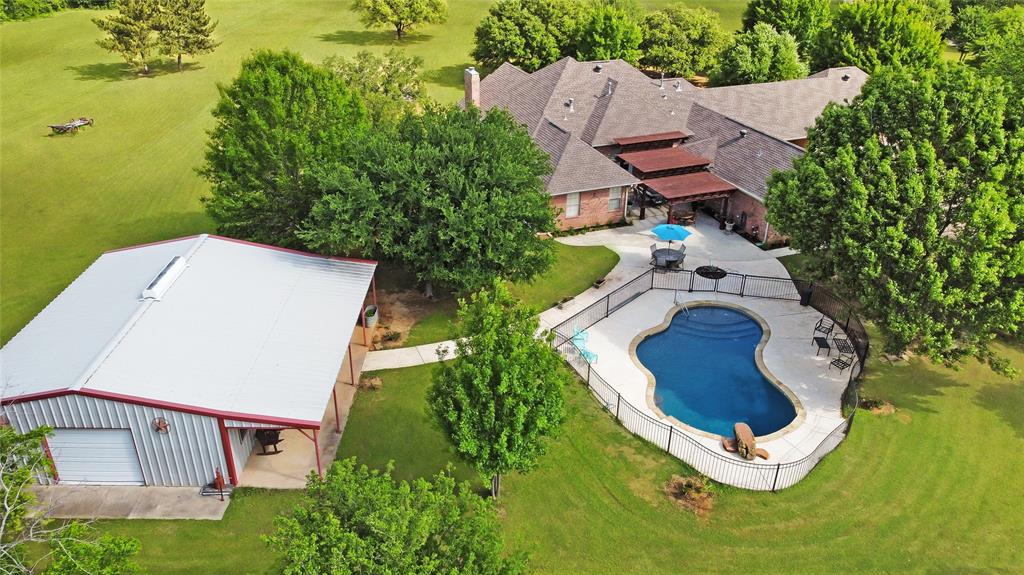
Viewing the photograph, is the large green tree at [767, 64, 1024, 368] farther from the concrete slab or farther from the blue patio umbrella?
the concrete slab

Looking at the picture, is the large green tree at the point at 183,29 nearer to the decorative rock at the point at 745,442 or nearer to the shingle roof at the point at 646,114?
the shingle roof at the point at 646,114

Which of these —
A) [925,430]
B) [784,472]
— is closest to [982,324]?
[925,430]

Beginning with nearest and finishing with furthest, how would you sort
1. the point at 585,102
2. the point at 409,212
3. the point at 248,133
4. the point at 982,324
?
the point at 982,324
the point at 409,212
the point at 248,133
the point at 585,102

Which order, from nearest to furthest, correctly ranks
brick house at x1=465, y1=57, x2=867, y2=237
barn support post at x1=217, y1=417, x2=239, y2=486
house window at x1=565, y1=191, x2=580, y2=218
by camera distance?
1. barn support post at x1=217, y1=417, x2=239, y2=486
2. brick house at x1=465, y1=57, x2=867, y2=237
3. house window at x1=565, y1=191, x2=580, y2=218

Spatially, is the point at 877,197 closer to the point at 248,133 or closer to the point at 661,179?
the point at 661,179

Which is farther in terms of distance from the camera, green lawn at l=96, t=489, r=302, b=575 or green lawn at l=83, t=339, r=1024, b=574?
green lawn at l=83, t=339, r=1024, b=574

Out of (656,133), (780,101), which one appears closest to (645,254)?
(656,133)

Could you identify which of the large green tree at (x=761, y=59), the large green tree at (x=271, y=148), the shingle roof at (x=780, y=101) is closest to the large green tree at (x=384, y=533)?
the large green tree at (x=271, y=148)

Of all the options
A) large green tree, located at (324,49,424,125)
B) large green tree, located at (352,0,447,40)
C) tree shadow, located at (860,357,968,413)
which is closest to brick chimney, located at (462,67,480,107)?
large green tree, located at (324,49,424,125)

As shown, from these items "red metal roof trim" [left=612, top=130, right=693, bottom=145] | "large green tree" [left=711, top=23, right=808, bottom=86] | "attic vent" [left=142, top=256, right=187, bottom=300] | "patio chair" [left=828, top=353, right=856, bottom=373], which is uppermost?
"large green tree" [left=711, top=23, right=808, bottom=86]
